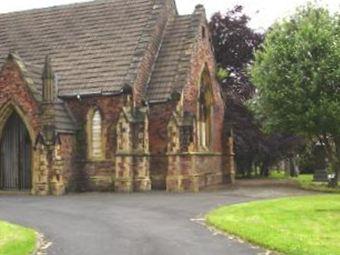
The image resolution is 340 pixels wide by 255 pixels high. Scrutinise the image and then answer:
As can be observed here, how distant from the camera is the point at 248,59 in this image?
43500 mm

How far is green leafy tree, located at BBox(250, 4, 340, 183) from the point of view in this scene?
95.8ft

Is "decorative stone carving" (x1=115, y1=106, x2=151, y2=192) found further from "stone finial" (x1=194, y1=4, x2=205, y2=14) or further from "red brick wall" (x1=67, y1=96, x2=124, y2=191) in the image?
"stone finial" (x1=194, y1=4, x2=205, y2=14)

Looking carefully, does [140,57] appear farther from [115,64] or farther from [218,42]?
[218,42]

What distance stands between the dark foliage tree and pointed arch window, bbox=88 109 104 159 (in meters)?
12.6

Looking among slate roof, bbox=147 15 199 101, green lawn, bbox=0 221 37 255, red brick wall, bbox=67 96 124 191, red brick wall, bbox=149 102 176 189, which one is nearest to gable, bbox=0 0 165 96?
red brick wall, bbox=67 96 124 191

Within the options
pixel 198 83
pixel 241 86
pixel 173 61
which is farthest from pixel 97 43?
pixel 241 86

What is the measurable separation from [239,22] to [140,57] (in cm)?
1539

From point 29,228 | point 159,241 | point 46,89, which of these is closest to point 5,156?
point 46,89

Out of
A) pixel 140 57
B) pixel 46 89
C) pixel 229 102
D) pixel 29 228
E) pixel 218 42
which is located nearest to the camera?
pixel 29 228

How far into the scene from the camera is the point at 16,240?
13430 millimetres

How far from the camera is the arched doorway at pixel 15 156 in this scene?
30438 millimetres

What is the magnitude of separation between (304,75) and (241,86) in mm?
13315

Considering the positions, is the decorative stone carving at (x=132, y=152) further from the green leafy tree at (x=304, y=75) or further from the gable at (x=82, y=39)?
the green leafy tree at (x=304, y=75)

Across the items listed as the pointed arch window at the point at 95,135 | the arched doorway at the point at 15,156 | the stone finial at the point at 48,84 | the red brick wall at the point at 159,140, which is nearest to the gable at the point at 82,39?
the pointed arch window at the point at 95,135
